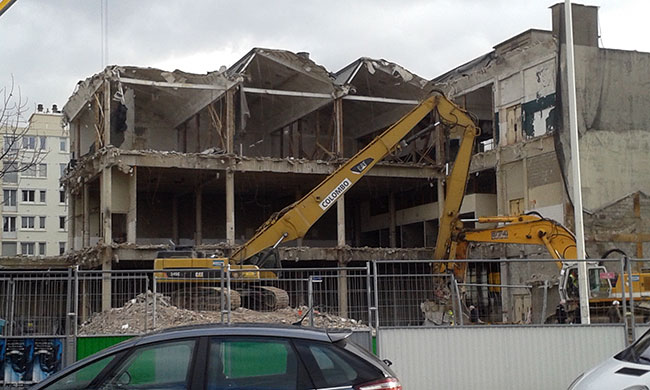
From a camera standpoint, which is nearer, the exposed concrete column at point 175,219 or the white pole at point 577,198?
the white pole at point 577,198

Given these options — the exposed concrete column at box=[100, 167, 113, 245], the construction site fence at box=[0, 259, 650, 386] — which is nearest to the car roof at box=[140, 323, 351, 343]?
the construction site fence at box=[0, 259, 650, 386]

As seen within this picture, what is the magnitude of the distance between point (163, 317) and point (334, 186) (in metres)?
12.8

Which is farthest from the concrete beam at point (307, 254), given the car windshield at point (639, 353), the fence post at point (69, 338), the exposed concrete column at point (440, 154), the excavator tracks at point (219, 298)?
the car windshield at point (639, 353)

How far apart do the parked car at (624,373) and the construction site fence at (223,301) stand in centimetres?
388

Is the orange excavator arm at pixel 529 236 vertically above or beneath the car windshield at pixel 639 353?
above

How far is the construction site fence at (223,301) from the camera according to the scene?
12578 mm

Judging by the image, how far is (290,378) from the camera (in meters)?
6.91

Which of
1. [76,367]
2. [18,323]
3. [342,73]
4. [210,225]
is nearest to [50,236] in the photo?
[210,225]

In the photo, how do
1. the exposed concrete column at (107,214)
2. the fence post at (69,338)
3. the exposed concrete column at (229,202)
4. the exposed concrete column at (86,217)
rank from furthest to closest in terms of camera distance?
the exposed concrete column at (86,217) < the exposed concrete column at (229,202) < the exposed concrete column at (107,214) < the fence post at (69,338)

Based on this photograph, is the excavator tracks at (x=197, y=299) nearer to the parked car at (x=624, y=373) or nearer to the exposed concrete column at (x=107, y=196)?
the parked car at (x=624, y=373)

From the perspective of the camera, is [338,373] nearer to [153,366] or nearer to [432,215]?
[153,366]

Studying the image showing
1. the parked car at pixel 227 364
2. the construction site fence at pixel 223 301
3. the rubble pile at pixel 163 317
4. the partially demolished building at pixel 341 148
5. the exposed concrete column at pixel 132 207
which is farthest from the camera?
the exposed concrete column at pixel 132 207

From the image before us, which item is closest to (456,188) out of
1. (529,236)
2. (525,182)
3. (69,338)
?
(529,236)

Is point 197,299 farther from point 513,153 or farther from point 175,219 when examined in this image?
point 175,219
